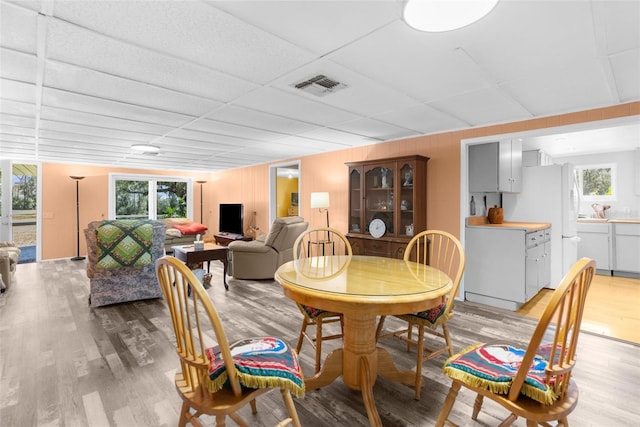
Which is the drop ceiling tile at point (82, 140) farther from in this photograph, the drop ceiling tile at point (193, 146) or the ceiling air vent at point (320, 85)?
the ceiling air vent at point (320, 85)

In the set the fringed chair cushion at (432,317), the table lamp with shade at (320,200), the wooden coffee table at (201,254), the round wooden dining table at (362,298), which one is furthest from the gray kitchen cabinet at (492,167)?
the wooden coffee table at (201,254)

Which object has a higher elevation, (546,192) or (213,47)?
(213,47)

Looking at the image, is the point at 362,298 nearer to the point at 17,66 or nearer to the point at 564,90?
the point at 564,90

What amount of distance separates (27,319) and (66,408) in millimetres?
2135

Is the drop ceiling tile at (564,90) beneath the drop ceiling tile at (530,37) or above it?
above

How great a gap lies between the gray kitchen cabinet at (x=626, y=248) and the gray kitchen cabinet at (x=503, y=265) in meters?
2.23

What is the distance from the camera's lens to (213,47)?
1.97m

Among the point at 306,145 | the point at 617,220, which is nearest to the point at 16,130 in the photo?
the point at 306,145

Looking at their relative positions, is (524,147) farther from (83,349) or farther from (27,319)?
(27,319)

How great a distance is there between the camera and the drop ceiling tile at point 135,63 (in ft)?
6.12

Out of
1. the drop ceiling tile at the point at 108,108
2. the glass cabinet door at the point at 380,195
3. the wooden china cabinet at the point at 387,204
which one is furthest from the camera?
the glass cabinet door at the point at 380,195

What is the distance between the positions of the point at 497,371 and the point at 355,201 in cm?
366

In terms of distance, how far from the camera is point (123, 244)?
3.80 m

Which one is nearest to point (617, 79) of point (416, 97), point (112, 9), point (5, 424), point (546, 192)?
point (416, 97)
